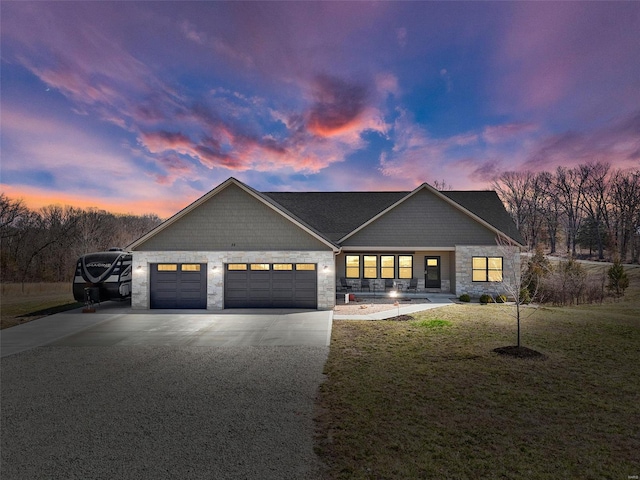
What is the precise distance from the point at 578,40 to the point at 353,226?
16292 millimetres

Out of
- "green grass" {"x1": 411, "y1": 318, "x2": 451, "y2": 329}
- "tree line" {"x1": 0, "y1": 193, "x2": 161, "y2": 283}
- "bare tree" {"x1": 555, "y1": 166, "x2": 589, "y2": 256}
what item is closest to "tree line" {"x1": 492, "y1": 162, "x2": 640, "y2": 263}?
"bare tree" {"x1": 555, "y1": 166, "x2": 589, "y2": 256}

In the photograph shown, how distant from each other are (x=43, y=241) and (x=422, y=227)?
46.6 metres

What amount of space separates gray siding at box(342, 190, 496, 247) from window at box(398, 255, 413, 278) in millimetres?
1418

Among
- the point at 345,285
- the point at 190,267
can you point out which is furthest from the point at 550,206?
the point at 190,267

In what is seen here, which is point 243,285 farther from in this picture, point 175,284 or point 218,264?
point 175,284

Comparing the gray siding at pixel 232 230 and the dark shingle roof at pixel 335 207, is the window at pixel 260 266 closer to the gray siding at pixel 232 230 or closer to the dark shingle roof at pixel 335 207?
the gray siding at pixel 232 230

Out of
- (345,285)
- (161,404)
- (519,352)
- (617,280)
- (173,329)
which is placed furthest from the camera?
(617,280)

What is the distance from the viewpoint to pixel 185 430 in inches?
204

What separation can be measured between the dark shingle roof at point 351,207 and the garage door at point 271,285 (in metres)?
5.58

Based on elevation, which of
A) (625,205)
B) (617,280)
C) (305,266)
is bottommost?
(617,280)

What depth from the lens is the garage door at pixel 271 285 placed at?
54.1ft

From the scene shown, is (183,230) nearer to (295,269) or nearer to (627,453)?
(295,269)

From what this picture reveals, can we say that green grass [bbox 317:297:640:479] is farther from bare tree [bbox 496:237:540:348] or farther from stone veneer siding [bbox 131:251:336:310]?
stone veneer siding [bbox 131:251:336:310]

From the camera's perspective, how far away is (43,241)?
39.8 meters
